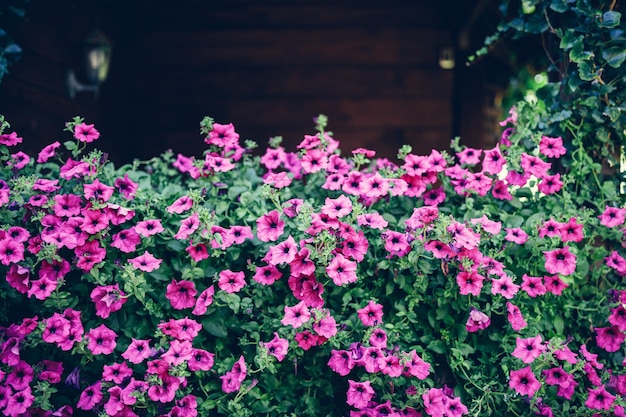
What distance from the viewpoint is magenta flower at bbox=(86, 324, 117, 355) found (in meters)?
1.67

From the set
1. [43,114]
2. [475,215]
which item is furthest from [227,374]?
[43,114]

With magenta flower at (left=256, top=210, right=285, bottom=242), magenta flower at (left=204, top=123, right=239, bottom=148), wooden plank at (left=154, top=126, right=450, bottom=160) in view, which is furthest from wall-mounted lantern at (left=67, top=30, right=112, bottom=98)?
magenta flower at (left=256, top=210, right=285, bottom=242)

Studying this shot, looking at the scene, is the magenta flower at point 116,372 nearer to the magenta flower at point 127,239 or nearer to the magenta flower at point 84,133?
the magenta flower at point 127,239

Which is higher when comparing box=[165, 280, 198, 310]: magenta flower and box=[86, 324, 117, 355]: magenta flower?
box=[165, 280, 198, 310]: magenta flower

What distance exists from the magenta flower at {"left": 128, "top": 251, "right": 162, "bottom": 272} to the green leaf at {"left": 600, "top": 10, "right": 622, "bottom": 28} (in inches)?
60.5

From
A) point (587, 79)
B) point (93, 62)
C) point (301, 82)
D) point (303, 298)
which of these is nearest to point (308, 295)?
point (303, 298)

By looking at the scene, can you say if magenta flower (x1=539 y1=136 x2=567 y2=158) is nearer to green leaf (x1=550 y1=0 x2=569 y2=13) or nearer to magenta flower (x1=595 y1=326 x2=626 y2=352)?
green leaf (x1=550 y1=0 x2=569 y2=13)

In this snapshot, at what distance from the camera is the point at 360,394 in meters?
1.67

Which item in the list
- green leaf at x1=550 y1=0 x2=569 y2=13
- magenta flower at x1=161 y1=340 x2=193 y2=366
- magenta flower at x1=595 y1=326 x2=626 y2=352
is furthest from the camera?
green leaf at x1=550 y1=0 x2=569 y2=13

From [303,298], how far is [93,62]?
101 inches

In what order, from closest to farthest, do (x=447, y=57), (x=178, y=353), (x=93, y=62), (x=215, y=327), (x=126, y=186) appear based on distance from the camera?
(x=178, y=353)
(x=215, y=327)
(x=126, y=186)
(x=93, y=62)
(x=447, y=57)

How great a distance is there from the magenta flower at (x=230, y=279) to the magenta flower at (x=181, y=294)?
8 cm

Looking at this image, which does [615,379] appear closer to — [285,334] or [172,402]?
[285,334]

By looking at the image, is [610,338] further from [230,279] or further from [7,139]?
[7,139]
